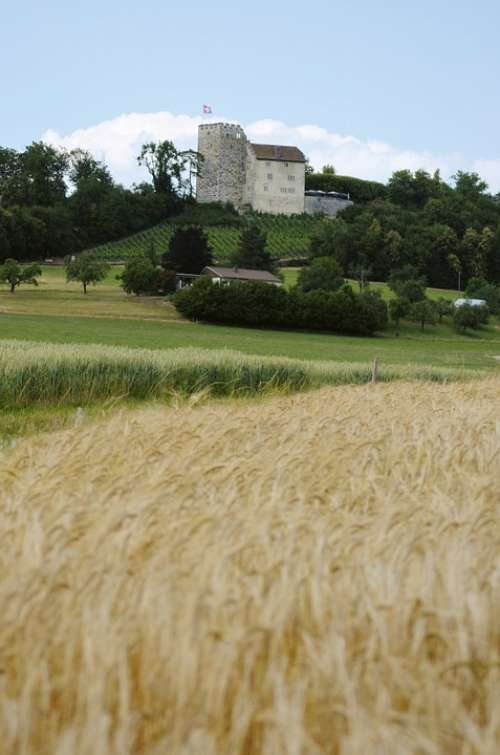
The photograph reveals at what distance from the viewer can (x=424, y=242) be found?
10794cm

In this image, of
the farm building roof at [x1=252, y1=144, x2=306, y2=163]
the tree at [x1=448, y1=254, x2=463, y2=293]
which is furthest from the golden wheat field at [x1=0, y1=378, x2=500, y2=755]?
the farm building roof at [x1=252, y1=144, x2=306, y2=163]

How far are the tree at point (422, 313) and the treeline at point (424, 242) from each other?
21.1 meters

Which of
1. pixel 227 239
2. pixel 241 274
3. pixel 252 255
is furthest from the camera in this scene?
pixel 227 239

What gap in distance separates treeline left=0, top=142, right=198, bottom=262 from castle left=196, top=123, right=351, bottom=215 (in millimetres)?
4954

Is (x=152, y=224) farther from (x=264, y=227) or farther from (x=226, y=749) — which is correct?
(x=226, y=749)

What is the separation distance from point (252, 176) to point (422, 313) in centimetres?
7356

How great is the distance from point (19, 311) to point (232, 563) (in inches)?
2460

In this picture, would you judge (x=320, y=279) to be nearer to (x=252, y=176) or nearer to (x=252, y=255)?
(x=252, y=255)

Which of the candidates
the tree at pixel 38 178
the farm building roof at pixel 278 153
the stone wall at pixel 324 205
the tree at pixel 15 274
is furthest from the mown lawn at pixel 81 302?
the stone wall at pixel 324 205

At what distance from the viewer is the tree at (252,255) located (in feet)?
307

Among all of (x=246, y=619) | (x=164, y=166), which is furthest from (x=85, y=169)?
(x=246, y=619)

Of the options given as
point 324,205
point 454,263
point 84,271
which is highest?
point 324,205

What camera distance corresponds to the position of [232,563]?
3486 millimetres

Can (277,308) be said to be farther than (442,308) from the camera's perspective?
No
